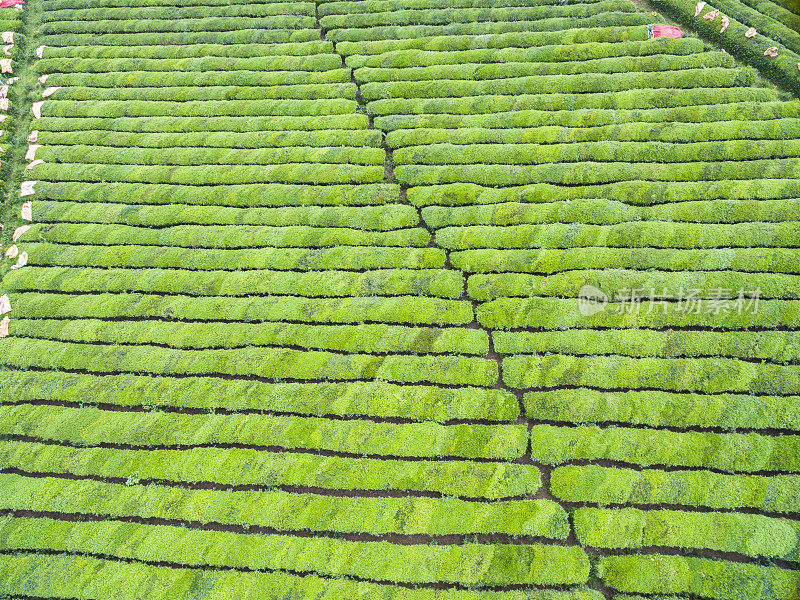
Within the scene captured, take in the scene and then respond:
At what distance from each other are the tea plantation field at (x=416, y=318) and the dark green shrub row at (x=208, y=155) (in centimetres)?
24

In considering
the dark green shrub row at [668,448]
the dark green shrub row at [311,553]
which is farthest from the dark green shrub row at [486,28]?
the dark green shrub row at [311,553]

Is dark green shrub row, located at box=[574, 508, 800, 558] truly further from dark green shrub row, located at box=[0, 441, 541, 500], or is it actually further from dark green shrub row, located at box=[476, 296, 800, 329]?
dark green shrub row, located at box=[476, 296, 800, 329]

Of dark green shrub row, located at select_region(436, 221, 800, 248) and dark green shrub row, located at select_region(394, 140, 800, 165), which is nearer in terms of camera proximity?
dark green shrub row, located at select_region(436, 221, 800, 248)

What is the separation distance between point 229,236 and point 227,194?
13.8ft

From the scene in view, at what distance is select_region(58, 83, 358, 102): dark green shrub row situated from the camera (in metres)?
38.0

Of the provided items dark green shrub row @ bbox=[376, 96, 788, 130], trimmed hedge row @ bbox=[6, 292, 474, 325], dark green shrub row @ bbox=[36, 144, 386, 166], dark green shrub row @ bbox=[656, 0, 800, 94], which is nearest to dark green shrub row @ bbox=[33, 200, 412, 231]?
dark green shrub row @ bbox=[36, 144, 386, 166]

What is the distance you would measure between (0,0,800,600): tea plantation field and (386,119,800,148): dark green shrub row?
0.71 feet

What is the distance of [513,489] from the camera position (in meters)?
21.2

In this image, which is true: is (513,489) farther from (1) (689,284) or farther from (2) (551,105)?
(2) (551,105)

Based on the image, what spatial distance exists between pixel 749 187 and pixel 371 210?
25231 mm

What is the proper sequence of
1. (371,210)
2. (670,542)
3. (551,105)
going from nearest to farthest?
(670,542)
(371,210)
(551,105)

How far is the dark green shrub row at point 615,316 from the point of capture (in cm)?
2436

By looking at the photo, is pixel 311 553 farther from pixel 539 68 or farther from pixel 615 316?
pixel 539 68

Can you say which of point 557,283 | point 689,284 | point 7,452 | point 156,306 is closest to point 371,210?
point 557,283
